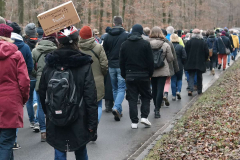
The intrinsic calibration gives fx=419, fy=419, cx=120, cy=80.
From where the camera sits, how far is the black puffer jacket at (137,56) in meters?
8.30

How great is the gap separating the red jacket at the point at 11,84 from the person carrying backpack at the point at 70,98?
698 millimetres

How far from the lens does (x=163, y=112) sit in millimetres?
10867

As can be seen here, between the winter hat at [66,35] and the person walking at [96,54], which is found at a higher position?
the winter hat at [66,35]

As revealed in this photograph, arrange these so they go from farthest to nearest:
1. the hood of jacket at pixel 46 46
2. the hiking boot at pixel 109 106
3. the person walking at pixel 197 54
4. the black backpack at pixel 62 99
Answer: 1. the person walking at pixel 197 54
2. the hiking boot at pixel 109 106
3. the hood of jacket at pixel 46 46
4. the black backpack at pixel 62 99

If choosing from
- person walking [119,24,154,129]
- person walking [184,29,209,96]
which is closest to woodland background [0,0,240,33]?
person walking [184,29,209,96]

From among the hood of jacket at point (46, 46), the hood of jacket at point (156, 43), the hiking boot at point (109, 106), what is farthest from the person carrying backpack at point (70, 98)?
the hiking boot at point (109, 106)

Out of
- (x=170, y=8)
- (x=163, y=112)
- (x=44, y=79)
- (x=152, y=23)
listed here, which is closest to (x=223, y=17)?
(x=152, y=23)

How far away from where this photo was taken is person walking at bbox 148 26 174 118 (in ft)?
31.7

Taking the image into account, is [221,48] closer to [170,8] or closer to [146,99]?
→ [146,99]

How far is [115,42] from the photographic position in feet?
32.1

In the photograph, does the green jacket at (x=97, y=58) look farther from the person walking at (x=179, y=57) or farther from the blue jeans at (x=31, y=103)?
the person walking at (x=179, y=57)

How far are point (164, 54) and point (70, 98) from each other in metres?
5.54

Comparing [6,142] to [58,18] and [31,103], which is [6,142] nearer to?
[58,18]

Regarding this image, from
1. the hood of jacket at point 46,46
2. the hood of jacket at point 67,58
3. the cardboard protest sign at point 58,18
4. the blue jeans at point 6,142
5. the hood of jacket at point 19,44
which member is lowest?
the blue jeans at point 6,142
